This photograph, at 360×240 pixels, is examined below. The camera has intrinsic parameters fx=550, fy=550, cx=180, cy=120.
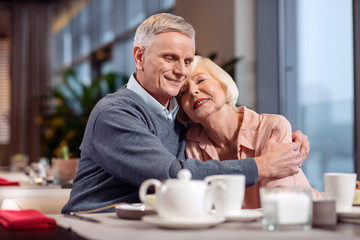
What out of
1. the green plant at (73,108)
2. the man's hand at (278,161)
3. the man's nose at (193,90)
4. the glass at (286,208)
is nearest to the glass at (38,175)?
the man's nose at (193,90)

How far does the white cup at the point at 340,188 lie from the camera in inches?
55.8

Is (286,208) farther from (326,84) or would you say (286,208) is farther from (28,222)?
(326,84)

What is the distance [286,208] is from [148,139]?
690 millimetres

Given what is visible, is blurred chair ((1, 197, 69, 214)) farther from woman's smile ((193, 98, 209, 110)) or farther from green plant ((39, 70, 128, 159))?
green plant ((39, 70, 128, 159))

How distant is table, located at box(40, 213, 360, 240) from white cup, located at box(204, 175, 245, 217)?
0.04 metres

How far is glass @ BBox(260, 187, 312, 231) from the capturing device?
3.68 ft

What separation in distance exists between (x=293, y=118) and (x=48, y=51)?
7578mm

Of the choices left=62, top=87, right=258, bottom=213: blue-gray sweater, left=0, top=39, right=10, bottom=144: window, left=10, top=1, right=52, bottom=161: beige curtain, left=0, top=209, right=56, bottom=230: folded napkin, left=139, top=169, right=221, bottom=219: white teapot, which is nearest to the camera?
left=139, top=169, right=221, bottom=219: white teapot

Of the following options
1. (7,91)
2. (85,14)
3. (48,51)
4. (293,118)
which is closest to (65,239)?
(293,118)

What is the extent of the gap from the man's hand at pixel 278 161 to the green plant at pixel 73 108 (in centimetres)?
591

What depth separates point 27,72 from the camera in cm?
1127

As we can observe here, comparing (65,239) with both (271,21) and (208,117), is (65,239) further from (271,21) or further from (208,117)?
(271,21)

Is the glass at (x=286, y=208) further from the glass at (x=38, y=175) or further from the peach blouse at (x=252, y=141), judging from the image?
the glass at (x=38, y=175)

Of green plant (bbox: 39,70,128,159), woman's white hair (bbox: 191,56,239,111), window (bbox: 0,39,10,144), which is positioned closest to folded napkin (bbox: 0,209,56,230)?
woman's white hair (bbox: 191,56,239,111)
